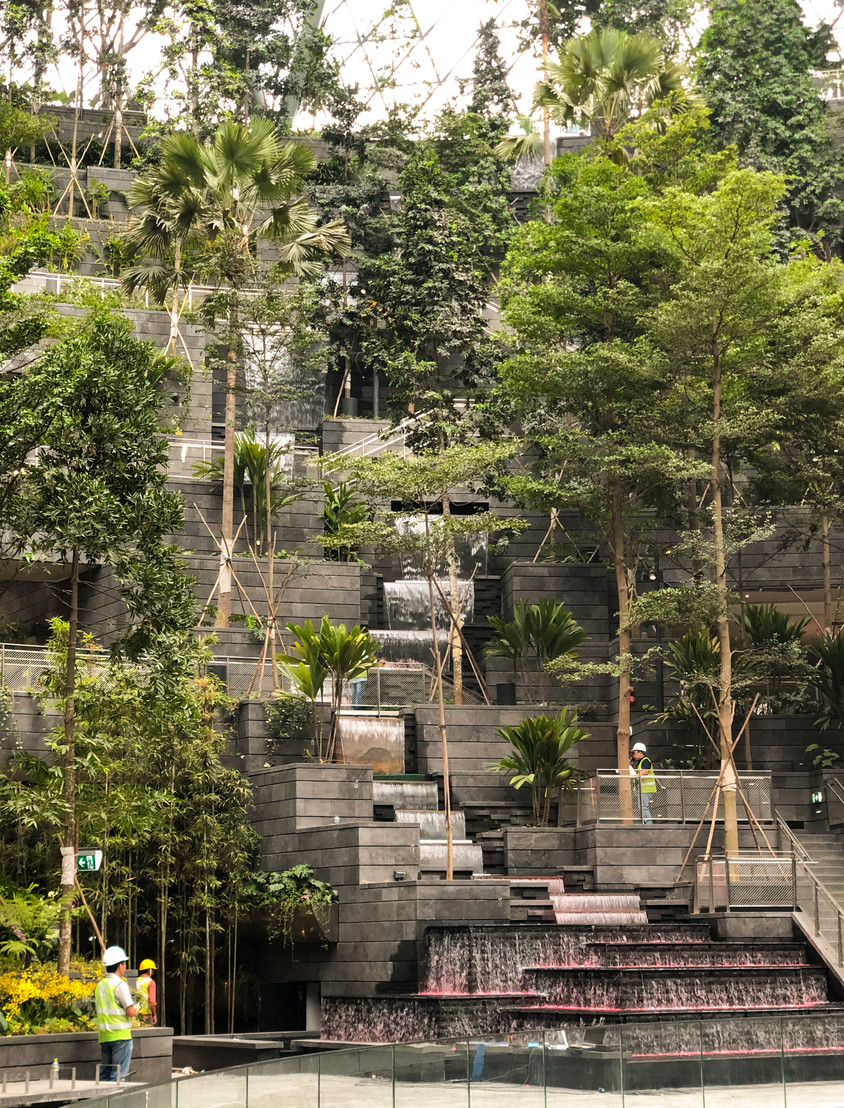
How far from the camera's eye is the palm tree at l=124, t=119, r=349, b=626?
28516 millimetres

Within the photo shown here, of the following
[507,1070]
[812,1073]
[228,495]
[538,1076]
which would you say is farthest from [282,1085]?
[228,495]

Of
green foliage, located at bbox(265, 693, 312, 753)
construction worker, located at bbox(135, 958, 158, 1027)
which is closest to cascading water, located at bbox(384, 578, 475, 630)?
green foliage, located at bbox(265, 693, 312, 753)

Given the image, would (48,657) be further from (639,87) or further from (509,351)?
(639,87)

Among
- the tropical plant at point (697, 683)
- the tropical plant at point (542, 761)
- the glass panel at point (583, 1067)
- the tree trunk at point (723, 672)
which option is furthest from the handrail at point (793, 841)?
the glass panel at point (583, 1067)

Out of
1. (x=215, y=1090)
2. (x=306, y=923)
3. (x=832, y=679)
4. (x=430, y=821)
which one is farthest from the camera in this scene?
(x=832, y=679)

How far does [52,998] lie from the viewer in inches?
646

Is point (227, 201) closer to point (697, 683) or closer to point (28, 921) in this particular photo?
point (697, 683)

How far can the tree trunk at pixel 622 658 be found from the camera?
23859 mm

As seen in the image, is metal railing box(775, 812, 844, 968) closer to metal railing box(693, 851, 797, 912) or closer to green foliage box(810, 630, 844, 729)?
metal railing box(693, 851, 797, 912)

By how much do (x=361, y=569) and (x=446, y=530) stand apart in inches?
317

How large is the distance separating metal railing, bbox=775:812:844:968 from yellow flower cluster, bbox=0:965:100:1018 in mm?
10276

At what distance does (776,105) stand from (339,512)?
18.3 m

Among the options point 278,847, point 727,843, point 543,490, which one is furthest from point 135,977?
point 543,490

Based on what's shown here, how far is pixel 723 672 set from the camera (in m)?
24.2
